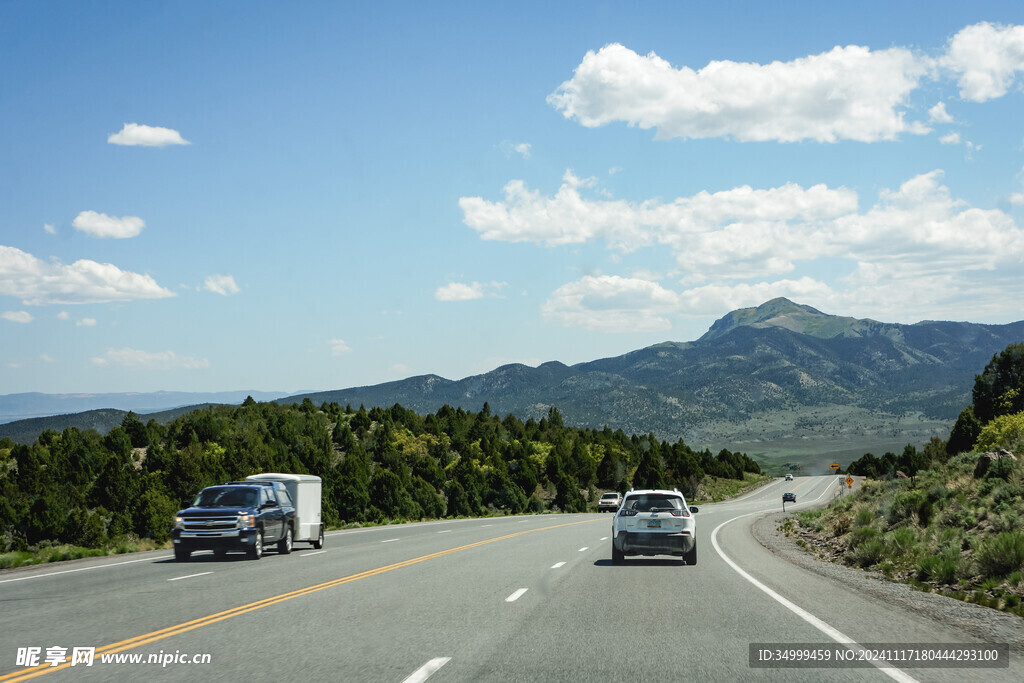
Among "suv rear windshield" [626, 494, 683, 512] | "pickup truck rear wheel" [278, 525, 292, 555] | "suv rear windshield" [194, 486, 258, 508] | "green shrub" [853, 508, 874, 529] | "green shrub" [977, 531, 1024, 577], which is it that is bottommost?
"green shrub" [853, 508, 874, 529]

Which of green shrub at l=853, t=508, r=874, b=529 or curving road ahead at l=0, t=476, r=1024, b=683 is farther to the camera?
green shrub at l=853, t=508, r=874, b=529

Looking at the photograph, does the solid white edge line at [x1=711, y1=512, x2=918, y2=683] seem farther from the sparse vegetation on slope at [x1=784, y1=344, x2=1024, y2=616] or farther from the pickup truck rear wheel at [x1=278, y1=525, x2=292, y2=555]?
the pickup truck rear wheel at [x1=278, y1=525, x2=292, y2=555]

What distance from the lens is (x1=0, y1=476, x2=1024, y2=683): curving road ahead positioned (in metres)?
8.49

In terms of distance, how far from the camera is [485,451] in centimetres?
15862

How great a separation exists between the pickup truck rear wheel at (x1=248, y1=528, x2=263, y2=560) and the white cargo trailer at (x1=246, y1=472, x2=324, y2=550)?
380cm

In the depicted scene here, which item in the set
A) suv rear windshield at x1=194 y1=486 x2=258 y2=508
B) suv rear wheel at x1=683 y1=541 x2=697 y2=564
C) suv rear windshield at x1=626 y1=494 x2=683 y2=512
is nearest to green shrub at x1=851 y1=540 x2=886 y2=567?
suv rear wheel at x1=683 y1=541 x2=697 y2=564

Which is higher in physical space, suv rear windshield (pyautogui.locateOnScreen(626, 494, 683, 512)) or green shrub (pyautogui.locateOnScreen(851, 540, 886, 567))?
suv rear windshield (pyautogui.locateOnScreen(626, 494, 683, 512))

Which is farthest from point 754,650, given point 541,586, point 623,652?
point 541,586

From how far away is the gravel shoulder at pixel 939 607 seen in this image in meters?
10.8

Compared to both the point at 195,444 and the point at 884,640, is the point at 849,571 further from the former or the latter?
the point at 195,444

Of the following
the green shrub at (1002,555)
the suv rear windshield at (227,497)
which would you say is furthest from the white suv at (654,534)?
the suv rear windshield at (227,497)

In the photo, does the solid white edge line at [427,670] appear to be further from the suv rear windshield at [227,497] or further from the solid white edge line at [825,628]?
the suv rear windshield at [227,497]

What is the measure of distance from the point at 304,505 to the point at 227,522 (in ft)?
18.0

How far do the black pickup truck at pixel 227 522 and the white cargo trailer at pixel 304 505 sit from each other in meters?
2.93
